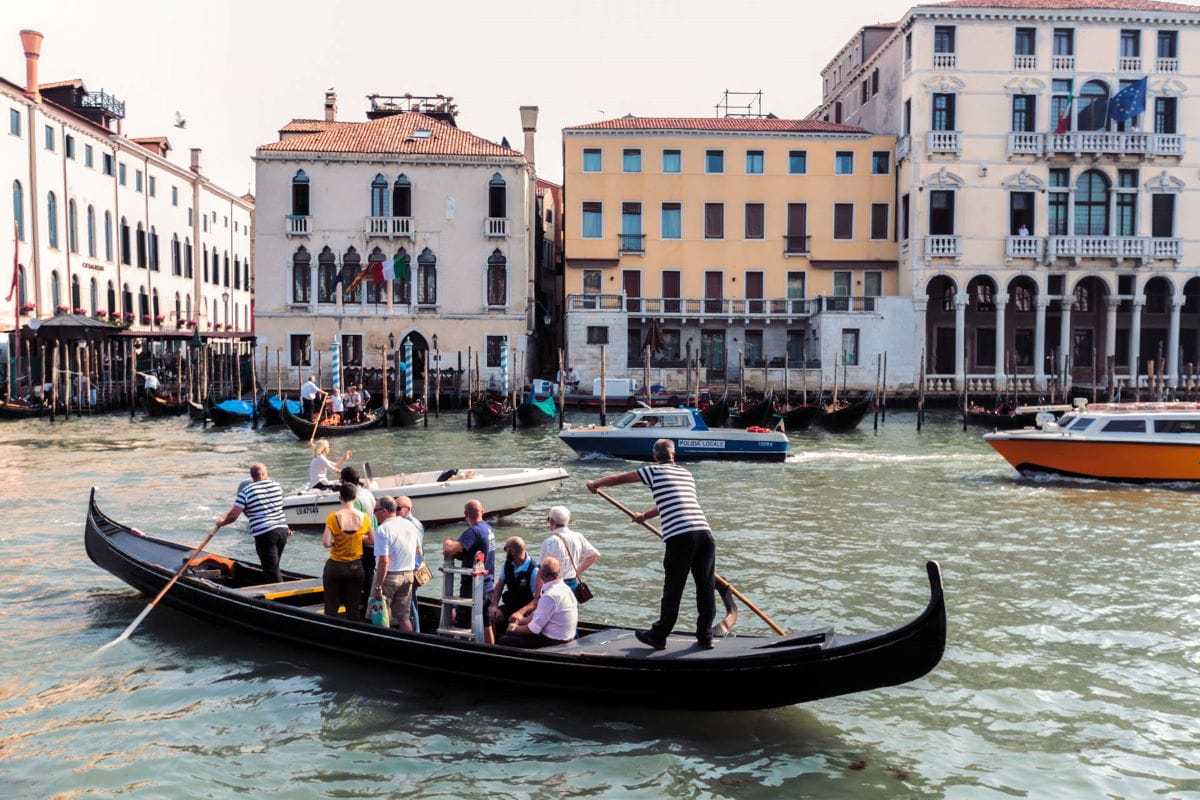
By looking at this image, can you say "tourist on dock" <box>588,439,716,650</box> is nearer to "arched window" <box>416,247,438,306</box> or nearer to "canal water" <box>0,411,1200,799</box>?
"canal water" <box>0,411,1200,799</box>

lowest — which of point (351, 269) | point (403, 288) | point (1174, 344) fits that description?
point (1174, 344)

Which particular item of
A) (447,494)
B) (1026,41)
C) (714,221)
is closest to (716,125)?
(714,221)

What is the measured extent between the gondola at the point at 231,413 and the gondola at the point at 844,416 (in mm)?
12506

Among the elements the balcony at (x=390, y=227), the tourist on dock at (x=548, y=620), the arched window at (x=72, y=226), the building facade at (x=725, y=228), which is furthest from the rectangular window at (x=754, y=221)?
the tourist on dock at (x=548, y=620)

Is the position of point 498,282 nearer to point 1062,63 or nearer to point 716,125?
point 716,125

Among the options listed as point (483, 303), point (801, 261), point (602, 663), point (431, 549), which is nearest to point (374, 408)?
point (483, 303)

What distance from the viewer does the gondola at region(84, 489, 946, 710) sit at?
5.18m

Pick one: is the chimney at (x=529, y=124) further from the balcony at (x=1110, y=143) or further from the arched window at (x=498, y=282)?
the balcony at (x=1110, y=143)

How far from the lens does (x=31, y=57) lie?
26.3 meters

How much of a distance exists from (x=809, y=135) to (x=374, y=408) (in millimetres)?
14095

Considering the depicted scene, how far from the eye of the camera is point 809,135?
99.5ft

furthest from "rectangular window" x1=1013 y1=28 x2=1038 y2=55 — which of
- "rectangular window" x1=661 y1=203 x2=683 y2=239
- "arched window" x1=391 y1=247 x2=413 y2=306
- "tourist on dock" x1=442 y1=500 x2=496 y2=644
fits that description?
"tourist on dock" x1=442 y1=500 x2=496 y2=644

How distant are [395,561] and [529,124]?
2776 centimetres

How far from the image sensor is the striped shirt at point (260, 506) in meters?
7.62
